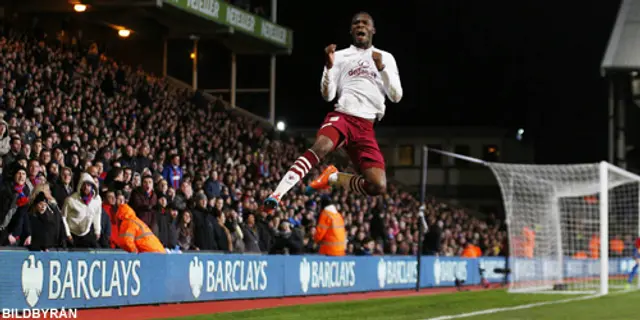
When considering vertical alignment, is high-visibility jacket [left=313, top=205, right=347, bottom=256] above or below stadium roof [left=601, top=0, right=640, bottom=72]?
below

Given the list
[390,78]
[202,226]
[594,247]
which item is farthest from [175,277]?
[594,247]

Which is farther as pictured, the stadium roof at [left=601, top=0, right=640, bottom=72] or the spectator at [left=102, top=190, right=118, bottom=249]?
the stadium roof at [left=601, top=0, right=640, bottom=72]

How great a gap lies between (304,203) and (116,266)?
11834 mm

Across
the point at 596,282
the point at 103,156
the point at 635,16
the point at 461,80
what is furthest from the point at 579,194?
the point at 461,80

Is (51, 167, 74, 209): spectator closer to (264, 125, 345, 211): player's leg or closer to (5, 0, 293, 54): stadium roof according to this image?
(264, 125, 345, 211): player's leg

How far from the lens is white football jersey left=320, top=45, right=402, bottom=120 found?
11.6m

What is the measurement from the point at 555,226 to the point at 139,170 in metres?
15.5

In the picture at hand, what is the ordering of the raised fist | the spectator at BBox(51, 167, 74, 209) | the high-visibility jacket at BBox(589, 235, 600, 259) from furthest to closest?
the high-visibility jacket at BBox(589, 235, 600, 259) → the spectator at BBox(51, 167, 74, 209) → the raised fist

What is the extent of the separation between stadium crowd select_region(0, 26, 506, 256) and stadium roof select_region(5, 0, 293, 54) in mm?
1895

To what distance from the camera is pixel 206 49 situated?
136ft

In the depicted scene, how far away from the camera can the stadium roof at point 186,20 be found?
31323 mm

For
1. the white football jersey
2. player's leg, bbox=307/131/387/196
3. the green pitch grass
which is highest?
the white football jersey

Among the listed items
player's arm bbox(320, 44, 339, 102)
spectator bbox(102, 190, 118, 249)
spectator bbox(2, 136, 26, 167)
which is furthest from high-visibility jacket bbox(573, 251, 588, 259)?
player's arm bbox(320, 44, 339, 102)

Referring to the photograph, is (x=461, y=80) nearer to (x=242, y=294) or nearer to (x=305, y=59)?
(x=305, y=59)
